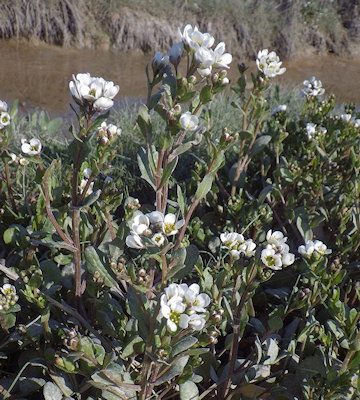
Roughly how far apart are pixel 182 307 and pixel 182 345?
0.16 meters

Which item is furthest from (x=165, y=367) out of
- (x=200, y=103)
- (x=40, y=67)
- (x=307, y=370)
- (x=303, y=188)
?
(x=40, y=67)

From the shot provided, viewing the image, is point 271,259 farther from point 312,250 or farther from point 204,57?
point 204,57

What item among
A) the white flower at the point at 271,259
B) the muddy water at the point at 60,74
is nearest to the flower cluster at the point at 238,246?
the white flower at the point at 271,259

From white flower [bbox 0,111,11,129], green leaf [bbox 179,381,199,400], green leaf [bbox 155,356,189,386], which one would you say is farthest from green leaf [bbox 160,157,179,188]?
white flower [bbox 0,111,11,129]

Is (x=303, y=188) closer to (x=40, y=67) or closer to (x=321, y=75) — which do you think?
(x=40, y=67)

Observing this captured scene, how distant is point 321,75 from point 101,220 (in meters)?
8.47

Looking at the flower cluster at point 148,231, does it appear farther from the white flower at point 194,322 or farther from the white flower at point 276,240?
the white flower at point 276,240

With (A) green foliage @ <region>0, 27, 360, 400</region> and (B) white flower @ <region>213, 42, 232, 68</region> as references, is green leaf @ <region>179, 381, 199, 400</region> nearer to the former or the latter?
(A) green foliage @ <region>0, 27, 360, 400</region>

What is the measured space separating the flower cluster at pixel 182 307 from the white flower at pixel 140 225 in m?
0.15

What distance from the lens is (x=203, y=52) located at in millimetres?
1324

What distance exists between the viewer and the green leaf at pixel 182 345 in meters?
1.27

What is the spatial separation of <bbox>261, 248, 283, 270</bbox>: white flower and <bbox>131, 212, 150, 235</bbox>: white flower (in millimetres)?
358

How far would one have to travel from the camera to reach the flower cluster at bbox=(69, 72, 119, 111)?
1.28 m

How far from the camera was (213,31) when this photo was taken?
8711mm
